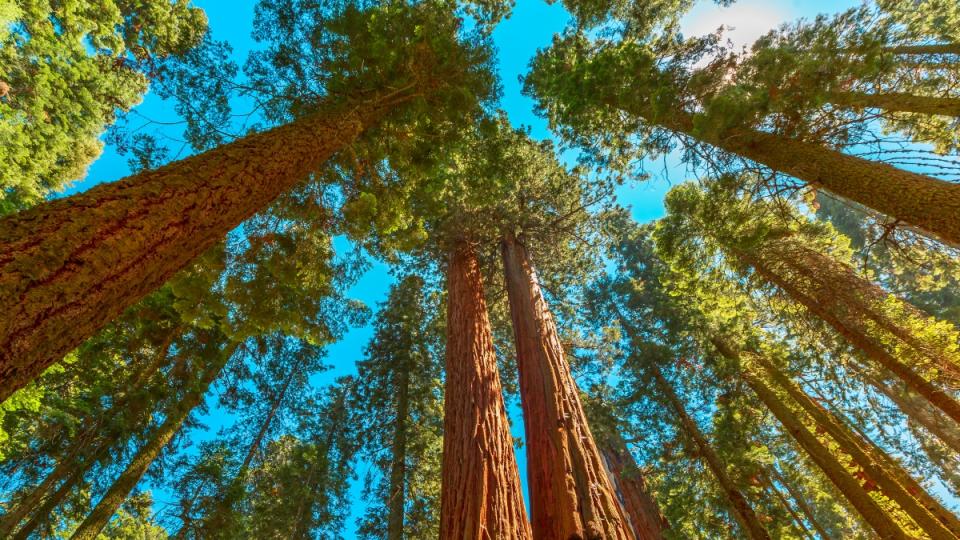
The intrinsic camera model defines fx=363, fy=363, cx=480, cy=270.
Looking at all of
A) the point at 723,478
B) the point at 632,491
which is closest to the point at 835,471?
the point at 723,478

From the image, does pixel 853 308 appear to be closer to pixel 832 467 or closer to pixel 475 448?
pixel 832 467

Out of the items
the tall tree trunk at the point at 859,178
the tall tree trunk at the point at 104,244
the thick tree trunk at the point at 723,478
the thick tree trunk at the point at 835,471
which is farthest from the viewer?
the thick tree trunk at the point at 723,478

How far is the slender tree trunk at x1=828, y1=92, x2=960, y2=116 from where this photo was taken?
190 inches

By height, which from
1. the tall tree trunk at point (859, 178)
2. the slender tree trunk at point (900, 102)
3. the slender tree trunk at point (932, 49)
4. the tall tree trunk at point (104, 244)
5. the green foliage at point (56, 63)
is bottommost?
the tall tree trunk at point (104, 244)

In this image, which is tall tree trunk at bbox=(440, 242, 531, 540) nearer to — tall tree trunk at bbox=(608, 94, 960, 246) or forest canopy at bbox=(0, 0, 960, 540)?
forest canopy at bbox=(0, 0, 960, 540)

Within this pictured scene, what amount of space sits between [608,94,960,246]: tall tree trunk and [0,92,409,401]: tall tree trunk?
6.15 metres

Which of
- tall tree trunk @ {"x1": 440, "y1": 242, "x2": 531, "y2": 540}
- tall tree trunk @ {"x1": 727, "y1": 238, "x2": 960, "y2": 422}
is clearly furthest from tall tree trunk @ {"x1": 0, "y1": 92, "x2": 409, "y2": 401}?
tall tree trunk @ {"x1": 727, "y1": 238, "x2": 960, "y2": 422}

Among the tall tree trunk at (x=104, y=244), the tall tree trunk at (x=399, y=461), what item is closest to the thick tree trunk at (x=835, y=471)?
the tall tree trunk at (x=399, y=461)

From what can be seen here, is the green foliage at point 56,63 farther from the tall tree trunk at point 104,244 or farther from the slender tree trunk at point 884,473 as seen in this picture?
the slender tree trunk at point 884,473

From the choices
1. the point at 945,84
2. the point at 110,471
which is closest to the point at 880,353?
the point at 945,84

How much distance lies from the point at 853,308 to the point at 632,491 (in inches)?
284

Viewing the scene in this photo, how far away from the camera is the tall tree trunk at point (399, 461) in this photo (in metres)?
8.17

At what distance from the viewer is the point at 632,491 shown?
34.6ft

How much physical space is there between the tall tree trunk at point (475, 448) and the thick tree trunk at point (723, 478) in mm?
6156
